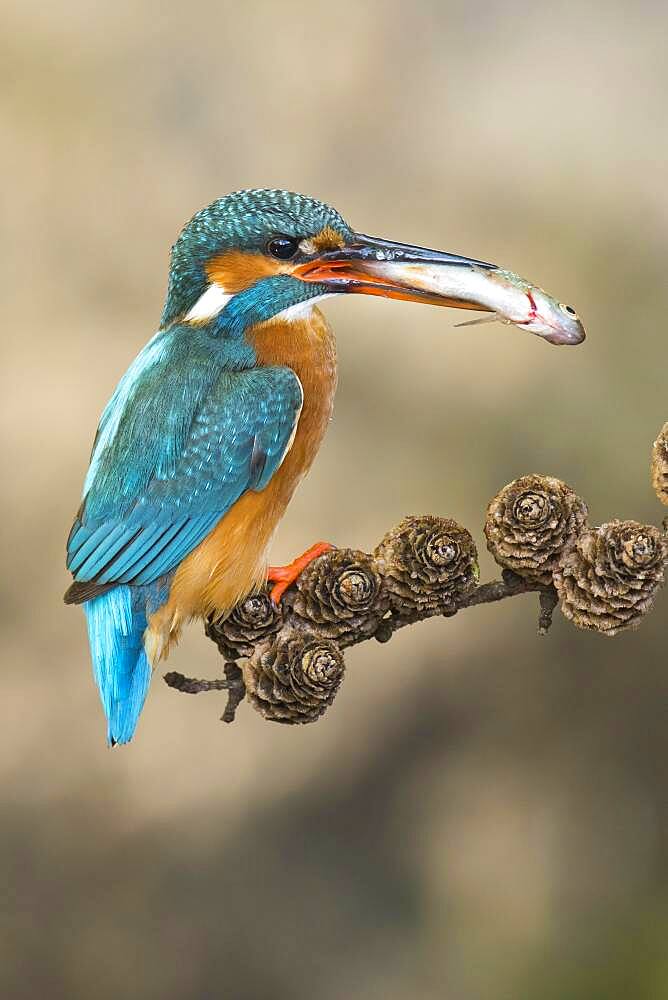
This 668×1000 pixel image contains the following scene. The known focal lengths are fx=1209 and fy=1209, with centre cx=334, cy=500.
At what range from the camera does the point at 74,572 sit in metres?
1.00

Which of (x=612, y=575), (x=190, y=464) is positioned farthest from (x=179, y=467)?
(x=612, y=575)

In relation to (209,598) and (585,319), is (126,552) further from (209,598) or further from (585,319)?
(585,319)

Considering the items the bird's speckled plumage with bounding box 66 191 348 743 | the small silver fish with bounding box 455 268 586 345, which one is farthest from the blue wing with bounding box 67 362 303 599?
the small silver fish with bounding box 455 268 586 345

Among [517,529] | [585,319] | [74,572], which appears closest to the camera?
[517,529]

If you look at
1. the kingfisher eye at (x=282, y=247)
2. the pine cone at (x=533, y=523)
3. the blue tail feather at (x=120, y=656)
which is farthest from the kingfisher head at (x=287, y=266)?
the blue tail feather at (x=120, y=656)

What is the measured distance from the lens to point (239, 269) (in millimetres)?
997

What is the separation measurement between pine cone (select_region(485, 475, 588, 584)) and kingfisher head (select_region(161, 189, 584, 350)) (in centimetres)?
14

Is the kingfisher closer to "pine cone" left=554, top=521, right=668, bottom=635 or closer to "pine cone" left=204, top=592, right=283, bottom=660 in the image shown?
"pine cone" left=204, top=592, right=283, bottom=660

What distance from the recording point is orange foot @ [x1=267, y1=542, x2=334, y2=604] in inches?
39.7

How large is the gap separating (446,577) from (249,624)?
0.59 ft

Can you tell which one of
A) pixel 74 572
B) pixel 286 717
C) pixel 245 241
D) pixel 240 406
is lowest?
pixel 286 717

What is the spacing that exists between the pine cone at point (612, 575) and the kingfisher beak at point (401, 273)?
20 cm

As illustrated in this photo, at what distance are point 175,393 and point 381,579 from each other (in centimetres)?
24

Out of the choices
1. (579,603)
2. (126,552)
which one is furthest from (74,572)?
(579,603)
